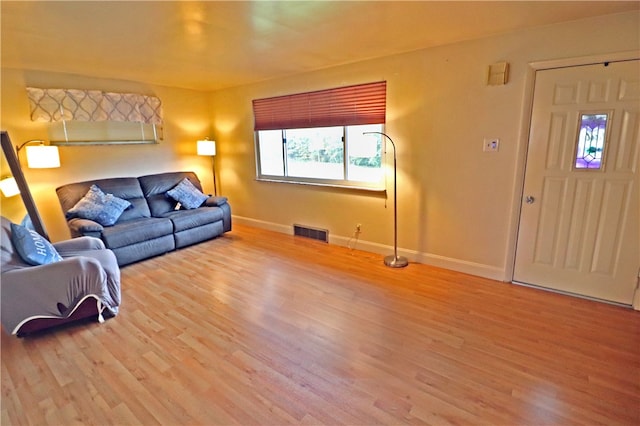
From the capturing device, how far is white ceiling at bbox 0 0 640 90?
2.11m

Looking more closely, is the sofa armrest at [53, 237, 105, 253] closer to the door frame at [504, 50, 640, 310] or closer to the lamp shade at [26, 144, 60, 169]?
the lamp shade at [26, 144, 60, 169]

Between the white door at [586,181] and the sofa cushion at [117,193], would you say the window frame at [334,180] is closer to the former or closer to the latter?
the white door at [586,181]

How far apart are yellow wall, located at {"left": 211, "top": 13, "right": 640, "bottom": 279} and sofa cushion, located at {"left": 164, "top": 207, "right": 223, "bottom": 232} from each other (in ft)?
5.46

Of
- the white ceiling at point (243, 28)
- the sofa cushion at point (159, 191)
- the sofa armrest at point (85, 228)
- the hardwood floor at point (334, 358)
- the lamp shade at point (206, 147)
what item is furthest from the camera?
the lamp shade at point (206, 147)

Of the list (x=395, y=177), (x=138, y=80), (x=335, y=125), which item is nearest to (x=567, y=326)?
(x=395, y=177)

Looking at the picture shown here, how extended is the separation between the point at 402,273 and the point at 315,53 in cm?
244

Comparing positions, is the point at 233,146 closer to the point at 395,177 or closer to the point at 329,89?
the point at 329,89

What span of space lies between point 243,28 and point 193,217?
2.56 metres

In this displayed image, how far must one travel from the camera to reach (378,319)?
2.52 m

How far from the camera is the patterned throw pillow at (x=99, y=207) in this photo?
144 inches

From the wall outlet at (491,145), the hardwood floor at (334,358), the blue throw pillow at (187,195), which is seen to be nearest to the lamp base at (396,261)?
the hardwood floor at (334,358)

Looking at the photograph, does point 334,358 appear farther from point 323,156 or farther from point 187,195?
point 187,195

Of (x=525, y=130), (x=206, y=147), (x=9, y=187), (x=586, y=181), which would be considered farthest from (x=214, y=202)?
(x=586, y=181)

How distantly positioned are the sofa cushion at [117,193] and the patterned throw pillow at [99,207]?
0.31 feet
